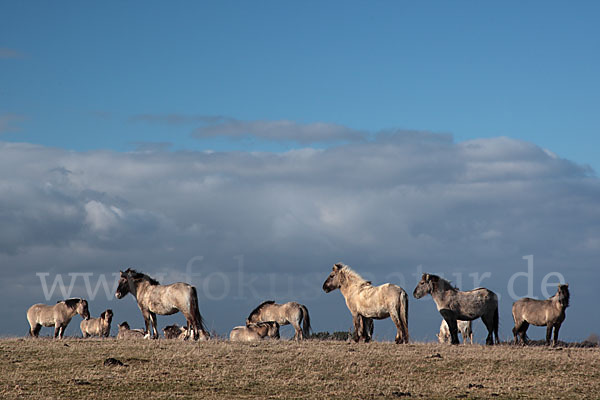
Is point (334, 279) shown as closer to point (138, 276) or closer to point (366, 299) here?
point (366, 299)

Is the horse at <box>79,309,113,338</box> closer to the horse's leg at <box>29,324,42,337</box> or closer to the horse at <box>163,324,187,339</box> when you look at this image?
the horse's leg at <box>29,324,42,337</box>

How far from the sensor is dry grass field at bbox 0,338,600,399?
62.8 ft

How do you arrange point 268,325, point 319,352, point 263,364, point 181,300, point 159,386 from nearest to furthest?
point 159,386 < point 263,364 < point 319,352 < point 181,300 < point 268,325

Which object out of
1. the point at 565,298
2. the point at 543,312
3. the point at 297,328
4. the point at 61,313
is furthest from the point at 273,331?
the point at 565,298

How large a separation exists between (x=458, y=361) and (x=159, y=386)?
29.0ft

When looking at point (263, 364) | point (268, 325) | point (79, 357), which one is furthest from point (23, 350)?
point (268, 325)

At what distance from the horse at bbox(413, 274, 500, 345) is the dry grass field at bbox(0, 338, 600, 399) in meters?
1.89

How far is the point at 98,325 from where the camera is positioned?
35938 millimetres

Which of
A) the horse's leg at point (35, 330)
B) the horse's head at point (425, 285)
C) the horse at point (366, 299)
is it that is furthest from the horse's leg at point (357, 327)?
the horse's leg at point (35, 330)

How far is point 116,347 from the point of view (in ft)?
81.3

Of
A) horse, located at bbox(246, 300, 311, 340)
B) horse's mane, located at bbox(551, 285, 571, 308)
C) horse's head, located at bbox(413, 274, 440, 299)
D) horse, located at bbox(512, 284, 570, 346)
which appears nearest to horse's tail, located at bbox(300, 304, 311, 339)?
horse, located at bbox(246, 300, 311, 340)

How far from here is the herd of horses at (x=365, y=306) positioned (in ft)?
88.9

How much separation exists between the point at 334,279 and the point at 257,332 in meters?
5.06

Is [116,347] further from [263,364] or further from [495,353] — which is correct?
[495,353]
